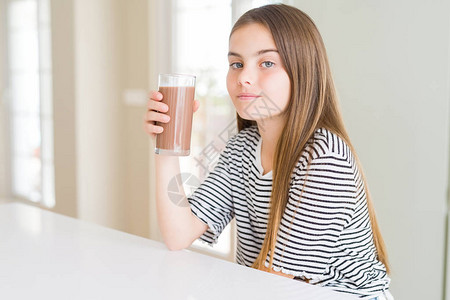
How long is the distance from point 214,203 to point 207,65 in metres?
1.76

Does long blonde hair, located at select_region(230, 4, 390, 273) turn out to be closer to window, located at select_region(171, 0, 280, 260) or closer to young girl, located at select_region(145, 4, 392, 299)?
young girl, located at select_region(145, 4, 392, 299)

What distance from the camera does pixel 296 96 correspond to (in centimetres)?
116

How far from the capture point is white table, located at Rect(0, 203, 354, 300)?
752 mm

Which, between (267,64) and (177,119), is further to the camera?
(267,64)
